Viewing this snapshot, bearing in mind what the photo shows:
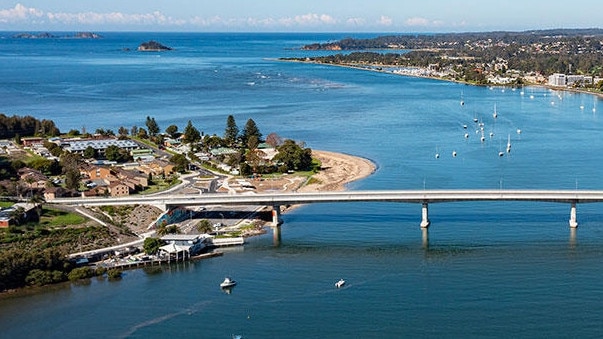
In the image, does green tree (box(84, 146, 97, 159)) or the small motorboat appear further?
green tree (box(84, 146, 97, 159))

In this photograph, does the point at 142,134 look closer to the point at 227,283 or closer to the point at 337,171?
the point at 337,171

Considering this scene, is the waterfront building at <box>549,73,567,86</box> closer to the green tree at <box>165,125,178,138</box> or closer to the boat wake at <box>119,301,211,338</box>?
the green tree at <box>165,125,178,138</box>

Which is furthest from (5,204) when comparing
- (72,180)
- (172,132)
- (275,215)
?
(172,132)

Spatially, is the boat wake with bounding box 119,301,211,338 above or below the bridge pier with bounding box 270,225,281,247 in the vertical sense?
above

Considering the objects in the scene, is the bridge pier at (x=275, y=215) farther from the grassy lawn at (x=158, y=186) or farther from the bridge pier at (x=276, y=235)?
the grassy lawn at (x=158, y=186)

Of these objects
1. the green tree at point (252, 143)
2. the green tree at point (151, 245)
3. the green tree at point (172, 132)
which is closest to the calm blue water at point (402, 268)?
the green tree at point (151, 245)

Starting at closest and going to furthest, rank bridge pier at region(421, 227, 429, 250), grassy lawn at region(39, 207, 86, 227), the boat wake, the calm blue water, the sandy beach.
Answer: the boat wake < the calm blue water < bridge pier at region(421, 227, 429, 250) < grassy lawn at region(39, 207, 86, 227) < the sandy beach

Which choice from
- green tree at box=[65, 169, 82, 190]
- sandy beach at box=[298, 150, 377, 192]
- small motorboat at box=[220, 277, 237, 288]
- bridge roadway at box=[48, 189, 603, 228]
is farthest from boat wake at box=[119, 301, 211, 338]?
sandy beach at box=[298, 150, 377, 192]

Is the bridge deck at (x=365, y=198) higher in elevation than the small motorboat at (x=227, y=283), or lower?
higher
